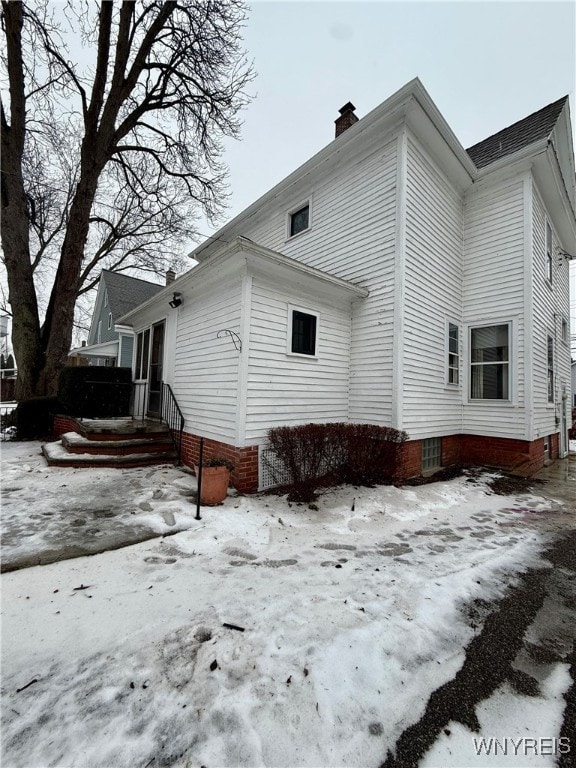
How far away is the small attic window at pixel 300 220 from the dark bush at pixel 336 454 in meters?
5.95

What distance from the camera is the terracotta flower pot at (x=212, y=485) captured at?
14.6 feet

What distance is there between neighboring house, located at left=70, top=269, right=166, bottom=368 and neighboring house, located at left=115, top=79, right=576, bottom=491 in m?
9.67

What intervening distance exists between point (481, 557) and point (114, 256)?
76.7 ft

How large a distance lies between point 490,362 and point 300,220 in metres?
6.29

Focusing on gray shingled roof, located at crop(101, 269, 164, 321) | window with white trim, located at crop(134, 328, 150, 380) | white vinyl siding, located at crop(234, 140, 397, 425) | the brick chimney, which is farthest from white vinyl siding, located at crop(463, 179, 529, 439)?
gray shingled roof, located at crop(101, 269, 164, 321)

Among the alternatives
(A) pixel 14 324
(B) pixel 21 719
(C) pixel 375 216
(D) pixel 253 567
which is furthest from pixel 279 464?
(A) pixel 14 324

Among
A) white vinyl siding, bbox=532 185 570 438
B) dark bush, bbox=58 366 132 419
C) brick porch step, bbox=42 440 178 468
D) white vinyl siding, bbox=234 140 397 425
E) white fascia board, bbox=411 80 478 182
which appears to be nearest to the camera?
white fascia board, bbox=411 80 478 182

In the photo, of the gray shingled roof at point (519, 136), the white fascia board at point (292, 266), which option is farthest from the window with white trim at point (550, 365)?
the white fascia board at point (292, 266)

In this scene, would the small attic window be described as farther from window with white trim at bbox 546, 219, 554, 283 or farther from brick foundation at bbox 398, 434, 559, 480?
window with white trim at bbox 546, 219, 554, 283

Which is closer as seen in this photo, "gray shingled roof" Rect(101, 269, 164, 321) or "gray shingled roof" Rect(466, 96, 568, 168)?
"gray shingled roof" Rect(466, 96, 568, 168)

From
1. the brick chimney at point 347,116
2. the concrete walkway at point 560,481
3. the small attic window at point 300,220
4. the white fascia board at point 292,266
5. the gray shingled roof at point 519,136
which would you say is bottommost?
the concrete walkway at point 560,481

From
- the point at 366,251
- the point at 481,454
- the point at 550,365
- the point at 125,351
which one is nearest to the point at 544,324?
the point at 550,365

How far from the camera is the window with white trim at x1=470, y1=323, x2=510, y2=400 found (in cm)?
751

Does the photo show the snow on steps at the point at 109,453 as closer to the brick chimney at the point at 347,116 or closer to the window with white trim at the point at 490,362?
the window with white trim at the point at 490,362
